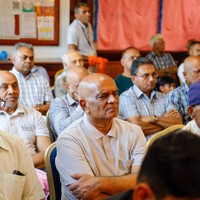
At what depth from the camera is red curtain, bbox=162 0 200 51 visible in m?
7.58

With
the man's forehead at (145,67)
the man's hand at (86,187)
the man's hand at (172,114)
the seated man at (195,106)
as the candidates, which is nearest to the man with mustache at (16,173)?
the man's hand at (86,187)

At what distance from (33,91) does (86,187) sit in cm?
248

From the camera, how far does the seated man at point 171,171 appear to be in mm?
776

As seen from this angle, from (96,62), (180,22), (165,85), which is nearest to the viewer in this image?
(165,85)

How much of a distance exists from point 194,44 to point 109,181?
5265 mm

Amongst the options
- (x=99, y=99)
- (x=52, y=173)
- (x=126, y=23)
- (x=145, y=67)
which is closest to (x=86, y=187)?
(x=52, y=173)

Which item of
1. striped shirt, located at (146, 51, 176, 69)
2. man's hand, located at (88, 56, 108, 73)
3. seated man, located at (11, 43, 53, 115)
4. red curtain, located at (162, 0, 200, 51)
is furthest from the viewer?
red curtain, located at (162, 0, 200, 51)

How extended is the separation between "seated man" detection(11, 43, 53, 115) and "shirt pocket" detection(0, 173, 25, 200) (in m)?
2.28

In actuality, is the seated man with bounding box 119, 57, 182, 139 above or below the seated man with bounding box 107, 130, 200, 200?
below

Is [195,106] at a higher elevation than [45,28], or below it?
below

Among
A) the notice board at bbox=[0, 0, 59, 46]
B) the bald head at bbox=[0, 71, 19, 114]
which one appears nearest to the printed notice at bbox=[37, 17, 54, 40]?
the notice board at bbox=[0, 0, 59, 46]

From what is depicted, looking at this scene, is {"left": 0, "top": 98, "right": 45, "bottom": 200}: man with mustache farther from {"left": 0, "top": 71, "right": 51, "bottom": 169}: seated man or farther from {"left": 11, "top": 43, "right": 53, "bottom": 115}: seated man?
{"left": 11, "top": 43, "right": 53, "bottom": 115}: seated man

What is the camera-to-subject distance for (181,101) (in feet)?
11.8

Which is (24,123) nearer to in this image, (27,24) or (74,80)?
(74,80)
